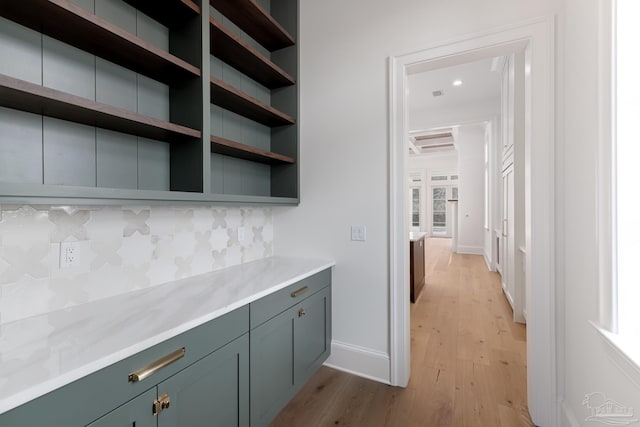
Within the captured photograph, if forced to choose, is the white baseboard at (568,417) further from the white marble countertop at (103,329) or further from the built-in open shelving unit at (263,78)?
the built-in open shelving unit at (263,78)

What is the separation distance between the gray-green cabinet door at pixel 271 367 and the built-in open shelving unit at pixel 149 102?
770 mm

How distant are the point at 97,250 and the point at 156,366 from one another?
2.37 ft

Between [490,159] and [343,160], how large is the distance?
4.64 meters

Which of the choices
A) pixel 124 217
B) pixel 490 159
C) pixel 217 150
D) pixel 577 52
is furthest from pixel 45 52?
pixel 490 159

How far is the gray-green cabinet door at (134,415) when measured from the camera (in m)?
0.89

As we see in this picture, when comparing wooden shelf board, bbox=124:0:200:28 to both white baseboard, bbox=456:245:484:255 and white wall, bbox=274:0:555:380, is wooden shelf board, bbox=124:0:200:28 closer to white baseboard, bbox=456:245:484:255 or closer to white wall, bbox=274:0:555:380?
white wall, bbox=274:0:555:380

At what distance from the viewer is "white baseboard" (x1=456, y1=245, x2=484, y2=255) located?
7641mm

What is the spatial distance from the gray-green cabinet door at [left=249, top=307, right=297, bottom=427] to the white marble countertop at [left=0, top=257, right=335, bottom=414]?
0.71ft

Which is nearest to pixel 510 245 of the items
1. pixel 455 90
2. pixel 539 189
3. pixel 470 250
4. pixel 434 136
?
pixel 539 189

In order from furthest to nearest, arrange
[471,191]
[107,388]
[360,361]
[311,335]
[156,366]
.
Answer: [471,191] < [360,361] < [311,335] < [156,366] < [107,388]

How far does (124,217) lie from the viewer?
59.7 inches

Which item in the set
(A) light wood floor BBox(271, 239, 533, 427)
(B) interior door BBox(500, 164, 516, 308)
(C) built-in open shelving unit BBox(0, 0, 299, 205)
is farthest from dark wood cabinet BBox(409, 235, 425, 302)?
(C) built-in open shelving unit BBox(0, 0, 299, 205)

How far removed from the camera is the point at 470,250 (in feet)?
25.4

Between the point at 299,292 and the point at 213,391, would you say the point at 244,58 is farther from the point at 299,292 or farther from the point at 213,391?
the point at 213,391
